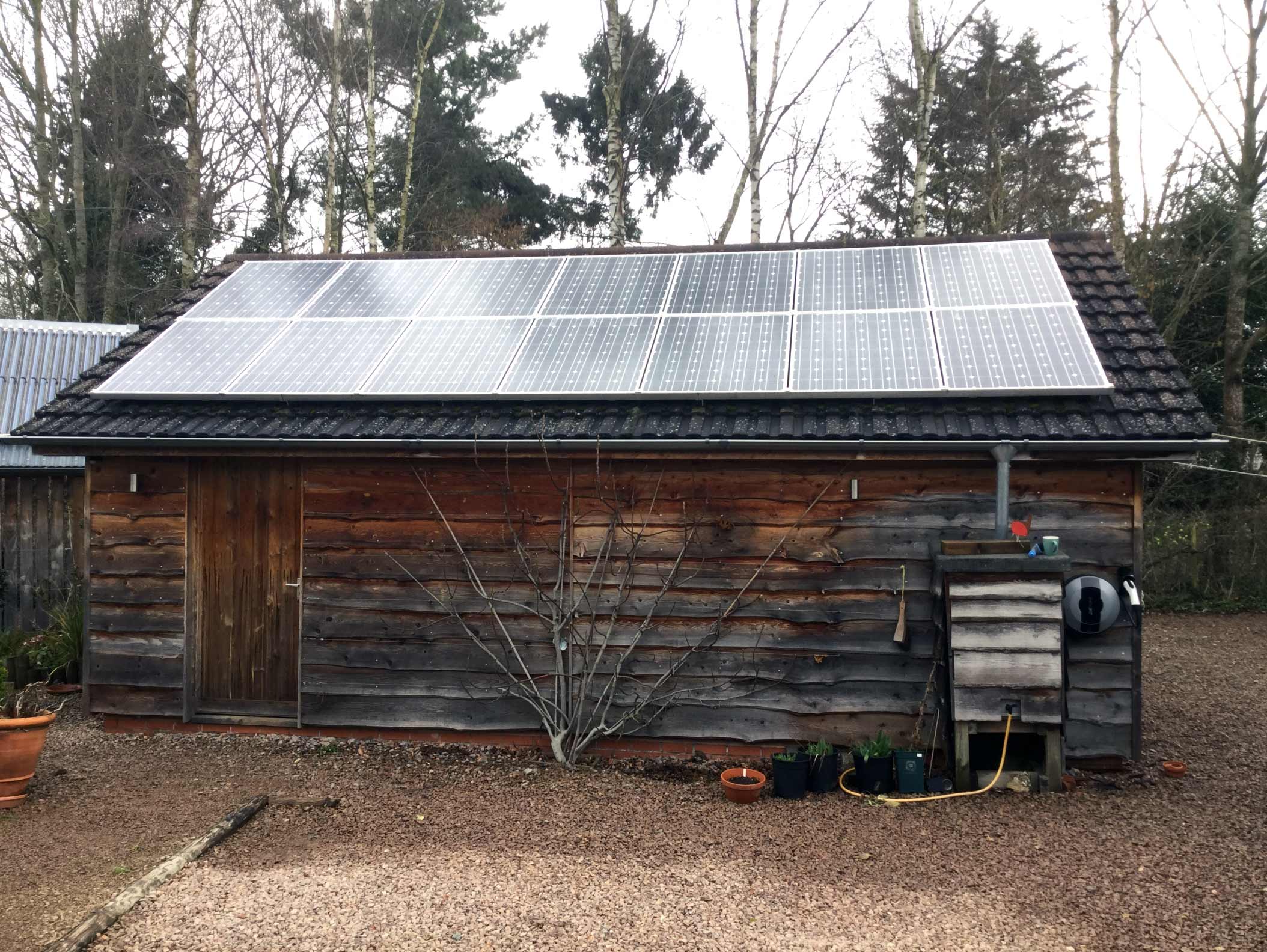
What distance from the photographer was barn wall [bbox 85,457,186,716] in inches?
327

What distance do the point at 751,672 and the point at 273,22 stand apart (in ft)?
57.9

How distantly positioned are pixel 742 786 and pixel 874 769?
918 millimetres

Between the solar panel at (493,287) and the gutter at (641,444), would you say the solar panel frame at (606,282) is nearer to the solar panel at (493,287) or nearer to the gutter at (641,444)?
the solar panel at (493,287)

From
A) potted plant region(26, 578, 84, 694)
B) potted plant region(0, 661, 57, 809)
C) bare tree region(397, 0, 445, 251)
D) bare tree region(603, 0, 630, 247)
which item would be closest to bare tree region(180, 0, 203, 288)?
bare tree region(397, 0, 445, 251)

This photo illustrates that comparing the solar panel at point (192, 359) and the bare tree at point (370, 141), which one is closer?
the solar panel at point (192, 359)

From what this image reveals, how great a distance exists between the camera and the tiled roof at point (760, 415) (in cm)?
683

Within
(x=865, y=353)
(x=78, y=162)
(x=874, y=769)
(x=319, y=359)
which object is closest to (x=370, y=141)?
(x=78, y=162)

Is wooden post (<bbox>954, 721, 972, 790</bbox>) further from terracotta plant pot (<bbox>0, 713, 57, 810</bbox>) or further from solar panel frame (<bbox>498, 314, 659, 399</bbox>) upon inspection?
terracotta plant pot (<bbox>0, 713, 57, 810</bbox>)

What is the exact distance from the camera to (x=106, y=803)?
6566 mm

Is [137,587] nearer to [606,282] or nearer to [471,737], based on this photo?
[471,737]

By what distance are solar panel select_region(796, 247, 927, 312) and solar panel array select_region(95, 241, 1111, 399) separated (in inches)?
0.8

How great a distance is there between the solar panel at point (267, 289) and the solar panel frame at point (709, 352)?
3.75 metres

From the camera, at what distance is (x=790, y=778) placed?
6.66 m

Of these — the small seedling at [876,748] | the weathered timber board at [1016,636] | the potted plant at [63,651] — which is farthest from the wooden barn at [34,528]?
the weathered timber board at [1016,636]
